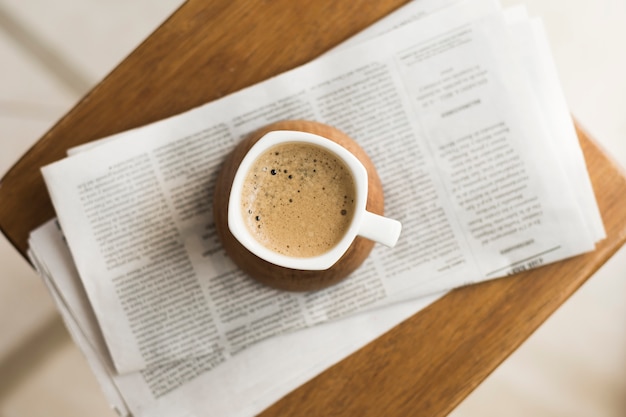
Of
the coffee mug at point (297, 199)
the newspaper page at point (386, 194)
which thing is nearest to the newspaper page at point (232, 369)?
the newspaper page at point (386, 194)

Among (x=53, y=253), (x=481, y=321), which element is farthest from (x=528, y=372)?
(x=53, y=253)

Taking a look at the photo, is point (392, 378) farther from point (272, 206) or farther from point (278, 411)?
point (272, 206)

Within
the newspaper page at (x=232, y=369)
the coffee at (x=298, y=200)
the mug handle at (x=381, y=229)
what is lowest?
the newspaper page at (x=232, y=369)

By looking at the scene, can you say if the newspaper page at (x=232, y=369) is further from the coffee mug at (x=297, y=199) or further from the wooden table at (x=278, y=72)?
the coffee mug at (x=297, y=199)

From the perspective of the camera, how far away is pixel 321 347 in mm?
549

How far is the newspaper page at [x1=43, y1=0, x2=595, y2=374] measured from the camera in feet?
1.76

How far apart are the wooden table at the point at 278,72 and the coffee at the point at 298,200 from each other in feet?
0.45

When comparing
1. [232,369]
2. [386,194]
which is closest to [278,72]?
[386,194]

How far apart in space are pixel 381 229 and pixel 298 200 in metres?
0.07

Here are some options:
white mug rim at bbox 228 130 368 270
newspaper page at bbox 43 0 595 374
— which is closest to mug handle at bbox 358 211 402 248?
white mug rim at bbox 228 130 368 270

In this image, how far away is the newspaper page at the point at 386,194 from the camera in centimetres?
54

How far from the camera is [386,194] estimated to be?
55cm

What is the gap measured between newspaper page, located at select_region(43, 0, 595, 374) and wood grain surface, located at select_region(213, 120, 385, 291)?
4 centimetres

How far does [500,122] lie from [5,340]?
2.56ft
